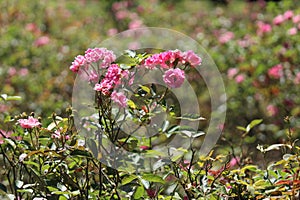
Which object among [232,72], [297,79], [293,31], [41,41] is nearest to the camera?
[297,79]

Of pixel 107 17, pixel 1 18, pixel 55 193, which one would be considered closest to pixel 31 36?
pixel 1 18

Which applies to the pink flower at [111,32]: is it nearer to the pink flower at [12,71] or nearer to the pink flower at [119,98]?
the pink flower at [12,71]

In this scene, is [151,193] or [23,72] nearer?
[151,193]

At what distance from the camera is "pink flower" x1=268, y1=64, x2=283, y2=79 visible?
3.84 meters

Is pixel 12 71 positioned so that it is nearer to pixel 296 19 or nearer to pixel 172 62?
pixel 296 19

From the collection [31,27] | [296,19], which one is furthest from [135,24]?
[296,19]

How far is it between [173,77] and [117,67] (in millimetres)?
159

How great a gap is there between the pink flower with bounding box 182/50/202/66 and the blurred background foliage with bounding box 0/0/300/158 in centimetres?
109

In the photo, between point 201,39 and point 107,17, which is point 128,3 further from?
point 201,39

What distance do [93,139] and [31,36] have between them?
11.6ft

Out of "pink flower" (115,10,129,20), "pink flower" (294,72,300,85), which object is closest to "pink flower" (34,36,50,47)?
"pink flower" (115,10,129,20)

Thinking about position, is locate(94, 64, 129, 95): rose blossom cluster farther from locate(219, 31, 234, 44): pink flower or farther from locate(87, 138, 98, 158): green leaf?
locate(219, 31, 234, 44): pink flower

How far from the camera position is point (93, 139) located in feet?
5.67

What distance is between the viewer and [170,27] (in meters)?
5.82
